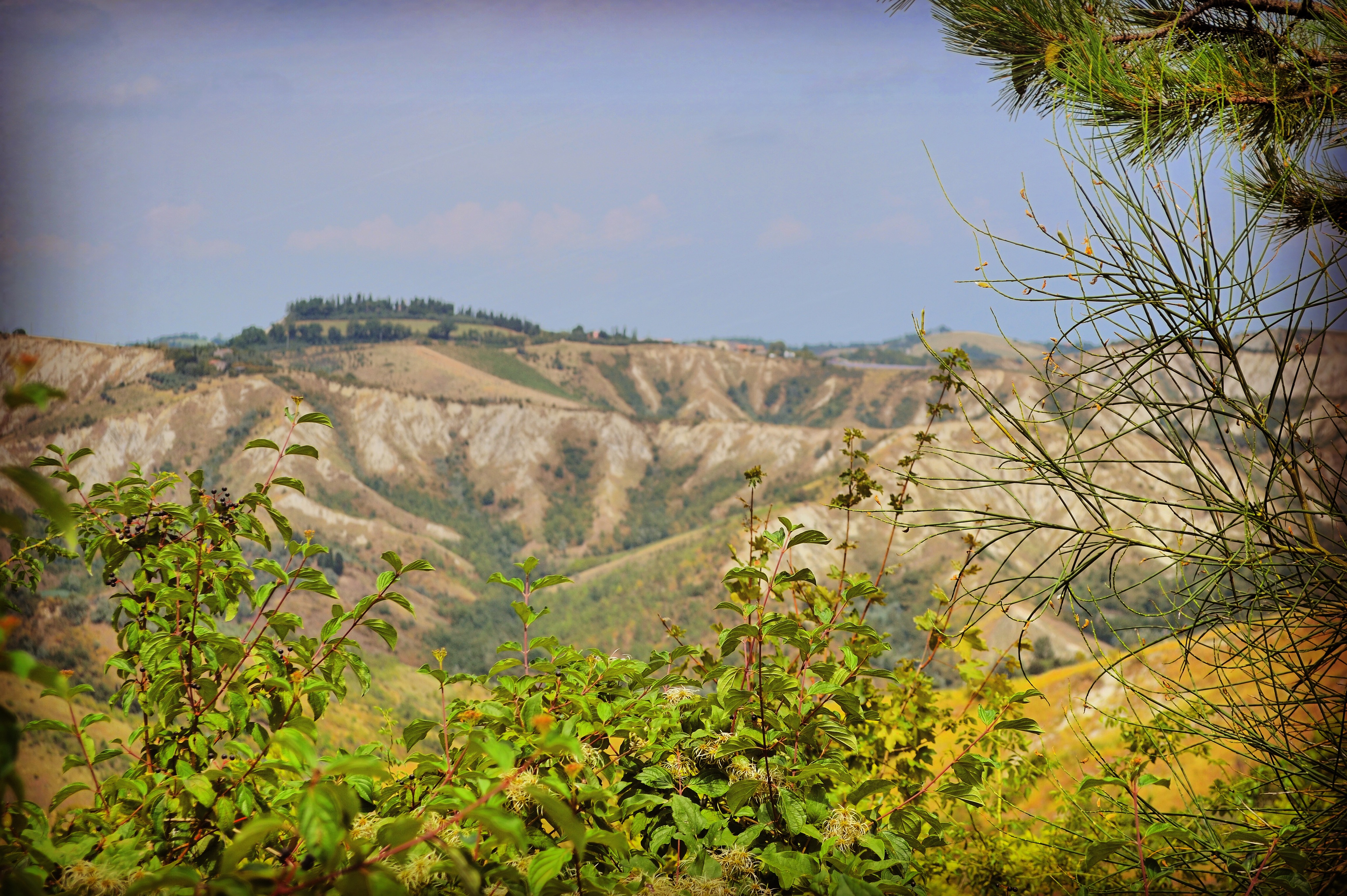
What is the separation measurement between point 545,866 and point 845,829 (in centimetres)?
50

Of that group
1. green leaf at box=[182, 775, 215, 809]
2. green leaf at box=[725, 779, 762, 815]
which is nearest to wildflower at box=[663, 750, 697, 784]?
green leaf at box=[725, 779, 762, 815]

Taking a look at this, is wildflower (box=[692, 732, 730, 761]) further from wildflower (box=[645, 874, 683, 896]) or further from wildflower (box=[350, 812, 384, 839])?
wildflower (box=[350, 812, 384, 839])

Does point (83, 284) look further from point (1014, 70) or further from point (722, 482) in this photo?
point (722, 482)

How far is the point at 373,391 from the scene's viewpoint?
130ft

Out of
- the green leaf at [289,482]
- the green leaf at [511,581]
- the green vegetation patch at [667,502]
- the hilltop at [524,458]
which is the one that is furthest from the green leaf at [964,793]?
the green vegetation patch at [667,502]

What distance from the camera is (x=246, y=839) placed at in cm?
53

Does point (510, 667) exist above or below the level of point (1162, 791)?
above

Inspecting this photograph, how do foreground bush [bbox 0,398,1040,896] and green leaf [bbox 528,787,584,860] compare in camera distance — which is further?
foreground bush [bbox 0,398,1040,896]

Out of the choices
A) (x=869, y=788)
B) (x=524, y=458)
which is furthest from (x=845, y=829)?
(x=524, y=458)

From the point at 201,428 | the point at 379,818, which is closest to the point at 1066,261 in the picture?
the point at 379,818

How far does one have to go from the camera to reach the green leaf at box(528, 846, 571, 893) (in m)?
0.61

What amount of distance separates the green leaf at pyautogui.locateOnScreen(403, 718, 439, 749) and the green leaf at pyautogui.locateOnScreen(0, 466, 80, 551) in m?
0.67

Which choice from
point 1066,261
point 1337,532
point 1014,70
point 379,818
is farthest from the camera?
point 1014,70

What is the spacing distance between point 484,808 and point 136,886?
0.22m
